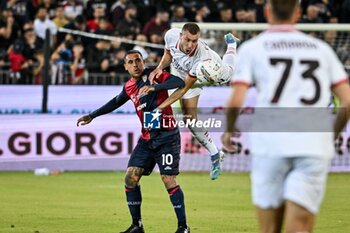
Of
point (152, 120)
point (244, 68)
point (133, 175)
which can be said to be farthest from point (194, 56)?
point (244, 68)

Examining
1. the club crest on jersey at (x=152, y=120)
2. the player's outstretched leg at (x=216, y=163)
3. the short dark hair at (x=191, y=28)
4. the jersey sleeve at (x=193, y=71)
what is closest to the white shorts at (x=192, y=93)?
the player's outstretched leg at (x=216, y=163)

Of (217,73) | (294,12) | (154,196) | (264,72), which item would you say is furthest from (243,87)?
(154,196)

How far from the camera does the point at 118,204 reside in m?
15.5

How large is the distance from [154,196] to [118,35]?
7728 mm

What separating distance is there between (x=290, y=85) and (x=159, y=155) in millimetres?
4836

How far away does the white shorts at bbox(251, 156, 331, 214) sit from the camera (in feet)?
22.6

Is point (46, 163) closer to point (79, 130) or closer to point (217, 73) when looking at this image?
point (79, 130)

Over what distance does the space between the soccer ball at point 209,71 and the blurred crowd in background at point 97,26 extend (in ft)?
30.2

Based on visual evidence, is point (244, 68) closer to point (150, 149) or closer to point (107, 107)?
point (150, 149)

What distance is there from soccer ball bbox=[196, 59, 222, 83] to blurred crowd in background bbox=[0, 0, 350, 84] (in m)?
9.21

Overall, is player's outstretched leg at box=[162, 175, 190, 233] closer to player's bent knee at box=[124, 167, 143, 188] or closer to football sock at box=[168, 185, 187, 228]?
football sock at box=[168, 185, 187, 228]

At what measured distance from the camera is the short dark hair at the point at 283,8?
694 cm

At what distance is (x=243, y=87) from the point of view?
22.9 feet

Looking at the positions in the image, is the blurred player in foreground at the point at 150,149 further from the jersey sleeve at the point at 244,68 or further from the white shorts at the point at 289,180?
the jersey sleeve at the point at 244,68
